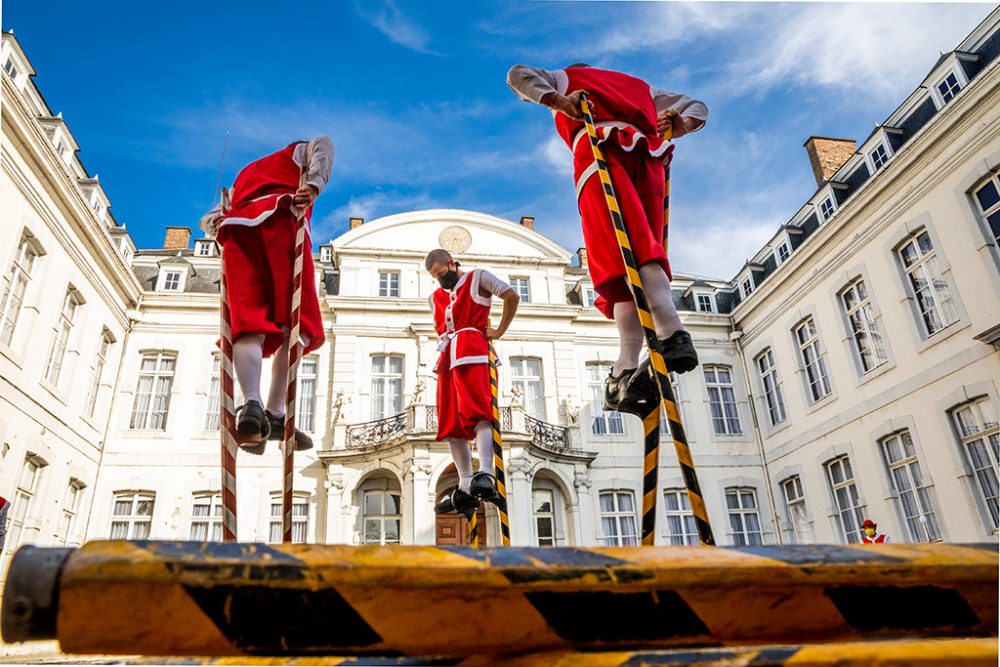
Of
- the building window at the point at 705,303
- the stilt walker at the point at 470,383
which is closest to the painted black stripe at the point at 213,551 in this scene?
the stilt walker at the point at 470,383

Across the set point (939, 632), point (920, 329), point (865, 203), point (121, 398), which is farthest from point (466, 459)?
point (121, 398)

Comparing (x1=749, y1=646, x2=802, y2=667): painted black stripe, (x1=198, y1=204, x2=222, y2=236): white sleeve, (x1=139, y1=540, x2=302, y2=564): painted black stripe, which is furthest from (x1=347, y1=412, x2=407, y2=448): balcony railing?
(x1=749, y1=646, x2=802, y2=667): painted black stripe

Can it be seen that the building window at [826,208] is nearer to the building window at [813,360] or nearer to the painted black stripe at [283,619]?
the building window at [813,360]

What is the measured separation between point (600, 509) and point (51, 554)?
16620 millimetres

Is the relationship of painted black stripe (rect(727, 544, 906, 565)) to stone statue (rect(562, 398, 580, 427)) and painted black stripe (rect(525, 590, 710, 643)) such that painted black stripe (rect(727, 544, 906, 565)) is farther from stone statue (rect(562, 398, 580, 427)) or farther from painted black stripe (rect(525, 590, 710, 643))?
stone statue (rect(562, 398, 580, 427))

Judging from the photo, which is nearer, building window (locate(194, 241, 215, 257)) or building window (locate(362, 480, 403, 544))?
building window (locate(362, 480, 403, 544))

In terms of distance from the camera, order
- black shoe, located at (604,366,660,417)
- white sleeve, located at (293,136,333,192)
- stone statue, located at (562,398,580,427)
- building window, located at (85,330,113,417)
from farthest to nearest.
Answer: stone statue, located at (562,398,580,427) < building window, located at (85,330,113,417) < white sleeve, located at (293,136,333,192) < black shoe, located at (604,366,660,417)

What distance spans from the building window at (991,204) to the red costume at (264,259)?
11900 mm

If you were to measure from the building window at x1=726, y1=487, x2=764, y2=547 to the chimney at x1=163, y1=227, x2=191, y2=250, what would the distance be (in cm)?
1854

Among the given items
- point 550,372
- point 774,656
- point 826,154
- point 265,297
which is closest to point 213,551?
point 774,656

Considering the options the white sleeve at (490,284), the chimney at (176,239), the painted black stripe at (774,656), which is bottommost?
the painted black stripe at (774,656)

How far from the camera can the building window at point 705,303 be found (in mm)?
19844

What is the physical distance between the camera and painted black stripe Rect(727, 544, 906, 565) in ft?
3.34

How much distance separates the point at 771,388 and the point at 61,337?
1681 cm
